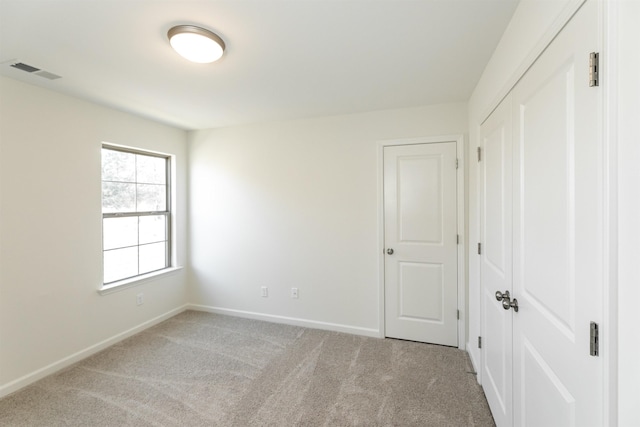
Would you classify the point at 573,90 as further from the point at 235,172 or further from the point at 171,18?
the point at 235,172

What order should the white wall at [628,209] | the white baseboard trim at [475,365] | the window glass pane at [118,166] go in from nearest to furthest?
the white wall at [628,209], the white baseboard trim at [475,365], the window glass pane at [118,166]

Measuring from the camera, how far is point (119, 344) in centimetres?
294

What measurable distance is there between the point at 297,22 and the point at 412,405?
2.54m

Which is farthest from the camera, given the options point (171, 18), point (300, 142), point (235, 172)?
point (235, 172)

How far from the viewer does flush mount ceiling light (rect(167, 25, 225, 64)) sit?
1594 millimetres

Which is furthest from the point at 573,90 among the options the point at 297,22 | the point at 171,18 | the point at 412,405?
the point at 412,405

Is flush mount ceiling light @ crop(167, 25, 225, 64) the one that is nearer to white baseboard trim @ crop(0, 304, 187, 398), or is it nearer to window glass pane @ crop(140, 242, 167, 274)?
window glass pane @ crop(140, 242, 167, 274)

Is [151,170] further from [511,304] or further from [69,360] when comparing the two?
[511,304]

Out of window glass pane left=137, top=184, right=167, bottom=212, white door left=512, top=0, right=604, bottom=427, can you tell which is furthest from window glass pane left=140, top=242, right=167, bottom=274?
white door left=512, top=0, right=604, bottom=427

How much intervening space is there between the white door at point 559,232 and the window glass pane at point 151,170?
3.63 metres

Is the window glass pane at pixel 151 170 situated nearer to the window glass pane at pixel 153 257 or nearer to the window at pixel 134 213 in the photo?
the window at pixel 134 213

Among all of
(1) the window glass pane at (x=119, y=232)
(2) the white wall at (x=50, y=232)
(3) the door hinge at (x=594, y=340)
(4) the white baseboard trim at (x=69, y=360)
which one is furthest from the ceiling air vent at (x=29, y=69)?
(3) the door hinge at (x=594, y=340)

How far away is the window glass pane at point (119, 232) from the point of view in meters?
3.00

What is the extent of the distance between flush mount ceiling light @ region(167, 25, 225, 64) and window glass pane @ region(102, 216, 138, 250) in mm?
2146
